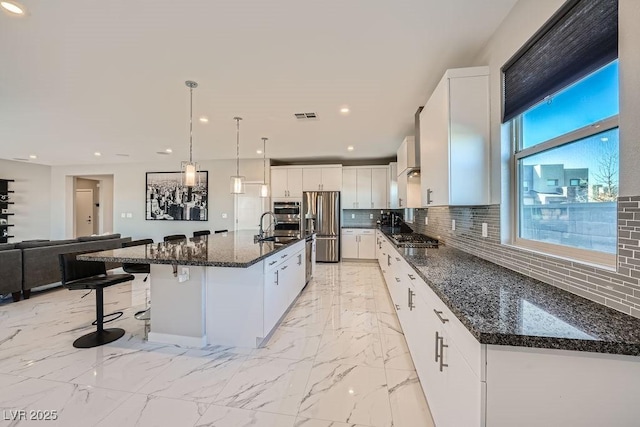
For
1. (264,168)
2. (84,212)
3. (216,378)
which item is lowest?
(216,378)

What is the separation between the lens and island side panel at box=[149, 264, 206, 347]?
2.39 meters

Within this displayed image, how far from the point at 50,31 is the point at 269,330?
9.45ft

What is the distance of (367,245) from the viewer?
6.28 metres

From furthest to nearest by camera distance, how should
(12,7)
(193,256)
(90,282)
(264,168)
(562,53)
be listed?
(264,168) → (90,282) → (193,256) → (12,7) → (562,53)

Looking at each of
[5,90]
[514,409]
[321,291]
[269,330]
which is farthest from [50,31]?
[321,291]

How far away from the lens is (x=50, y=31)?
1.94 meters

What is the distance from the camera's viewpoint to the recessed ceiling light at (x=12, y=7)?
1.67 m

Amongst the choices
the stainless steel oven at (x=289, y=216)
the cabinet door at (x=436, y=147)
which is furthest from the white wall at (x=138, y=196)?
the cabinet door at (x=436, y=147)

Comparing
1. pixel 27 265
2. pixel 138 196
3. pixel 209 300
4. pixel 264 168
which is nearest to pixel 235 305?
pixel 209 300

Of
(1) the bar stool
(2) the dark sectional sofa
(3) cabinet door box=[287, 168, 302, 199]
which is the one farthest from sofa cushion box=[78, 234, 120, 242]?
(3) cabinet door box=[287, 168, 302, 199]

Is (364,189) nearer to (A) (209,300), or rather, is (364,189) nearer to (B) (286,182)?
(B) (286,182)

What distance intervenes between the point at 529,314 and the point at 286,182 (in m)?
5.85

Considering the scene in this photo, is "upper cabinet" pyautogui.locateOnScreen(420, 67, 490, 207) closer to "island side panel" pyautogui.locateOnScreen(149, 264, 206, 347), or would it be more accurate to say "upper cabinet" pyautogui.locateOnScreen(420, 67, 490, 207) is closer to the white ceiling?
the white ceiling

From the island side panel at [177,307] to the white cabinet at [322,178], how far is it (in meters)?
4.29
